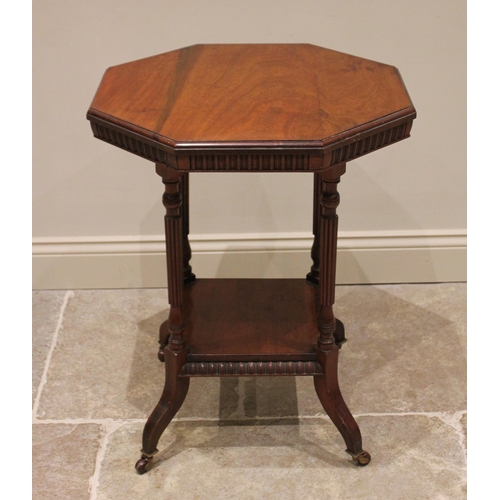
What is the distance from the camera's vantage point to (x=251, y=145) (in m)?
1.56

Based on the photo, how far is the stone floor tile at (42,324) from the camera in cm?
238

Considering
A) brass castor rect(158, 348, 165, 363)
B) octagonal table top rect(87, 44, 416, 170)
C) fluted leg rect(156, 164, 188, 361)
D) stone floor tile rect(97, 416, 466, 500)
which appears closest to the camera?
octagonal table top rect(87, 44, 416, 170)

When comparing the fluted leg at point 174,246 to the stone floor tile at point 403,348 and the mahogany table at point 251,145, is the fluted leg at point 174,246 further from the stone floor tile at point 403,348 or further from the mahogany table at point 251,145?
the stone floor tile at point 403,348

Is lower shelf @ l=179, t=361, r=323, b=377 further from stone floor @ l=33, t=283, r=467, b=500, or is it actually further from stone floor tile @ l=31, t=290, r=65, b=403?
stone floor tile @ l=31, t=290, r=65, b=403

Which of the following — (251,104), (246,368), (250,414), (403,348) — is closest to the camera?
(251,104)

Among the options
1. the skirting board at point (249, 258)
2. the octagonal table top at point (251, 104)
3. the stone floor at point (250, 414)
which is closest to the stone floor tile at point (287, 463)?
the stone floor at point (250, 414)

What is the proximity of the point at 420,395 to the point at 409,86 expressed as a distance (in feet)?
3.08

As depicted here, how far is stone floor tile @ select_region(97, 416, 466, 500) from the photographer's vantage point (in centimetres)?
196

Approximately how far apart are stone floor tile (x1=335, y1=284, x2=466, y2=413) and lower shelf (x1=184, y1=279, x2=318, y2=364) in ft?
1.03

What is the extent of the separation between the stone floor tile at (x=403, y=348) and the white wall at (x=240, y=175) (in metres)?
0.10

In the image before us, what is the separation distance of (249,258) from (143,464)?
0.90 meters

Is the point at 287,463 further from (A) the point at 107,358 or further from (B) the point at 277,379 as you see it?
(A) the point at 107,358

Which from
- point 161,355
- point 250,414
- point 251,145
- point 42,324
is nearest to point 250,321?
point 250,414

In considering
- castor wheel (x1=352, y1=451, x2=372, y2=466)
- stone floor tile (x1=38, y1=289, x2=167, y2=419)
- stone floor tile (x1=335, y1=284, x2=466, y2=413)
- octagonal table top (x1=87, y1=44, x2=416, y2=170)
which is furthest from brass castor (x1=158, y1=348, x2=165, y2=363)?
octagonal table top (x1=87, y1=44, x2=416, y2=170)
